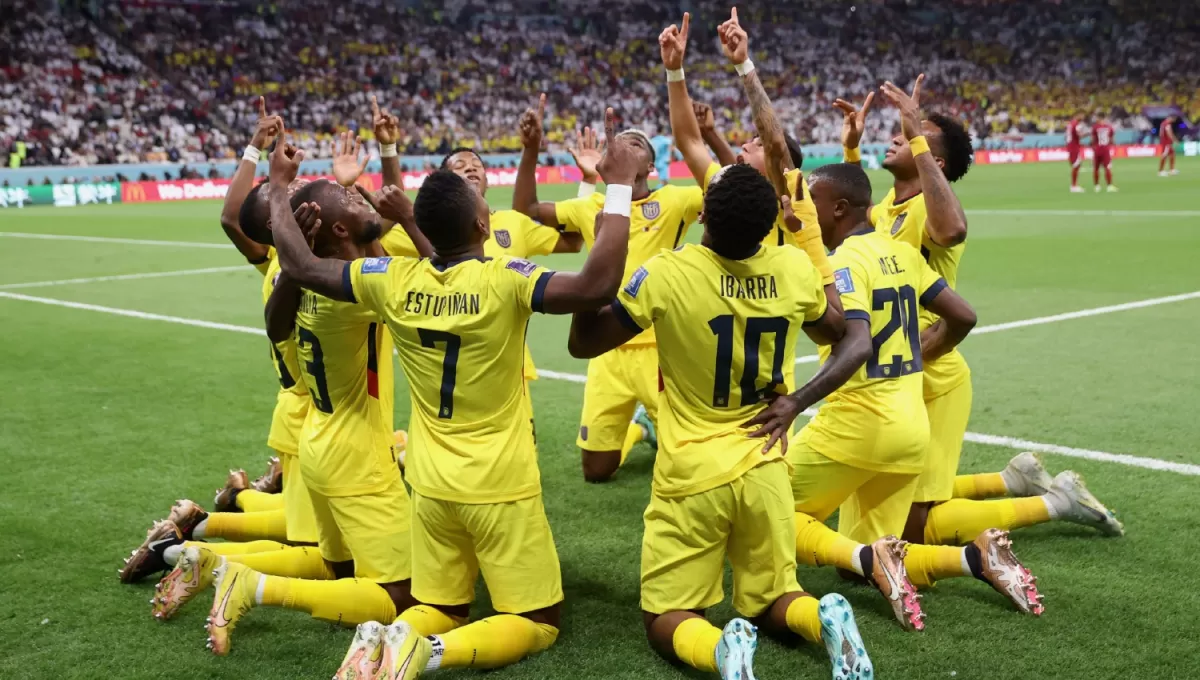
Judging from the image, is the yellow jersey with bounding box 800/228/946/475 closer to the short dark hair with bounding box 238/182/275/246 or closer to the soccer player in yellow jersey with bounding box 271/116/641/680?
the soccer player in yellow jersey with bounding box 271/116/641/680

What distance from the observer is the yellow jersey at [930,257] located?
5.45 meters

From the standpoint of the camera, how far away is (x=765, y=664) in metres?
4.25

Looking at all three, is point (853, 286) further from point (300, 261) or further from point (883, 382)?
point (300, 261)

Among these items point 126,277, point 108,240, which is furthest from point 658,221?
point 108,240

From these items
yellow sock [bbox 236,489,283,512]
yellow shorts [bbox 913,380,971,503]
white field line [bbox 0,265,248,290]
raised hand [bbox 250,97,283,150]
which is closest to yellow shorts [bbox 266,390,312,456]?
yellow sock [bbox 236,489,283,512]

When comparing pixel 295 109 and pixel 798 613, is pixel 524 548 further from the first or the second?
pixel 295 109

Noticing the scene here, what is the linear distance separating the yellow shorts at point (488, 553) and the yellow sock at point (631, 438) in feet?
9.52

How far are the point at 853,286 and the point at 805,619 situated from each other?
134 centimetres

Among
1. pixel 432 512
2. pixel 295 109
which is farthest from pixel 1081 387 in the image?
pixel 295 109

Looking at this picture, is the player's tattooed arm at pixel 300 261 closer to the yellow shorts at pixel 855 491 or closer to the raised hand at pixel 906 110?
the yellow shorts at pixel 855 491

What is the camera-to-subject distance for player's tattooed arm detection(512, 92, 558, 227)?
5.56m

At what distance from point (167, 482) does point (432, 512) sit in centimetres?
347

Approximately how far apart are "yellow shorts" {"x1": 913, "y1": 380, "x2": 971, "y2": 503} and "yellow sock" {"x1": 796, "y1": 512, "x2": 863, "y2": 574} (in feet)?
2.33

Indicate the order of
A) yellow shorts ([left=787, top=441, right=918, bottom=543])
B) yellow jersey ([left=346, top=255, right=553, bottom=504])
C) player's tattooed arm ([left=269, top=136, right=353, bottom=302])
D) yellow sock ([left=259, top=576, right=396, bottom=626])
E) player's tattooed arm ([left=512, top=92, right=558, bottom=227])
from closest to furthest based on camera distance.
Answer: yellow jersey ([left=346, top=255, right=553, bottom=504]) < player's tattooed arm ([left=269, top=136, right=353, bottom=302]) < yellow sock ([left=259, top=576, right=396, bottom=626]) < yellow shorts ([left=787, top=441, right=918, bottom=543]) < player's tattooed arm ([left=512, top=92, right=558, bottom=227])
